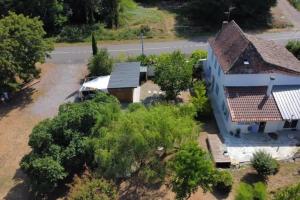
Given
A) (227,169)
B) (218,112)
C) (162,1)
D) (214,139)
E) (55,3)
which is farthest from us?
(162,1)

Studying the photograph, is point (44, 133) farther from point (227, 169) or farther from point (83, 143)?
point (227, 169)

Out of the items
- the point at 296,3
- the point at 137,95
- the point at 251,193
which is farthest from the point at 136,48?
the point at 251,193

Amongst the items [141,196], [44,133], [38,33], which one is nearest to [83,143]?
[44,133]

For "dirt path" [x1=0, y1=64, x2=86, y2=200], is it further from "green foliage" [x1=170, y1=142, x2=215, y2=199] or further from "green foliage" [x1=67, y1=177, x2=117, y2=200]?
"green foliage" [x1=170, y1=142, x2=215, y2=199]

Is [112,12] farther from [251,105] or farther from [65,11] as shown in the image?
[251,105]

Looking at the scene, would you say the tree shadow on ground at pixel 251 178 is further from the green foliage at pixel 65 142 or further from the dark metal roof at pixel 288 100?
the green foliage at pixel 65 142
